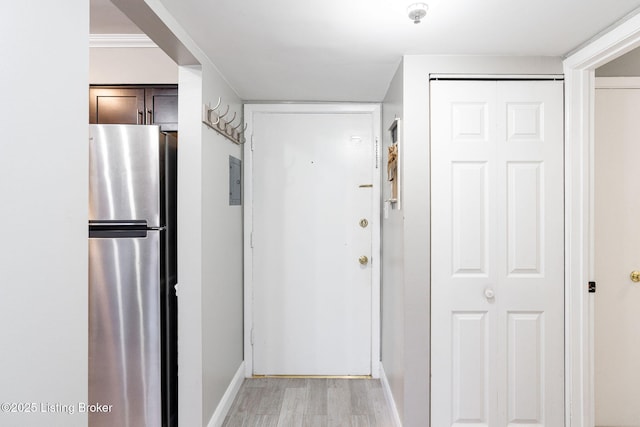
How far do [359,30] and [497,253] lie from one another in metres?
1.39

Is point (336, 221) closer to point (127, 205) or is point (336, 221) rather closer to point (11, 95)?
point (127, 205)

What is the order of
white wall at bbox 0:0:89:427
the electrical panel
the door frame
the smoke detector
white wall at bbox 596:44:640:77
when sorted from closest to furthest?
white wall at bbox 0:0:89:427 → the smoke detector → white wall at bbox 596:44:640:77 → the electrical panel → the door frame

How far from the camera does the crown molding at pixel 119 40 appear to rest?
2.36 meters

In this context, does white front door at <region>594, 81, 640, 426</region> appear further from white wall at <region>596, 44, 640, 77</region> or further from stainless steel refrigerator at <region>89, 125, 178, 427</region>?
stainless steel refrigerator at <region>89, 125, 178, 427</region>

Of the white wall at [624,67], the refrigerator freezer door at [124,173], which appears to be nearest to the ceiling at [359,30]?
the white wall at [624,67]

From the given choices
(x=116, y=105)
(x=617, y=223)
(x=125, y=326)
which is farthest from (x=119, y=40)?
(x=617, y=223)

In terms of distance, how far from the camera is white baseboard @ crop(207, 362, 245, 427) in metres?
2.28

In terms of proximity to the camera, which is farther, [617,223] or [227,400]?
[227,400]

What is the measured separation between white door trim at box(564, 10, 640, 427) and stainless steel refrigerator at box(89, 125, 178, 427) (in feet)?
7.27

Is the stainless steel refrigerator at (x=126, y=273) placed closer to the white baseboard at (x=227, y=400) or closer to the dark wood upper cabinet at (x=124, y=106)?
the white baseboard at (x=227, y=400)

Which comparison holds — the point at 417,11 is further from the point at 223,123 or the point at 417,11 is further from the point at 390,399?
the point at 390,399

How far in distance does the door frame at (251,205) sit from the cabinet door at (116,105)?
0.84 meters

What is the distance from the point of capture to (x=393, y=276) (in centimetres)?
246

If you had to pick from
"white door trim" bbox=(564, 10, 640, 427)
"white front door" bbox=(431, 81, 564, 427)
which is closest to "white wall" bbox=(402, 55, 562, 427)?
"white front door" bbox=(431, 81, 564, 427)
